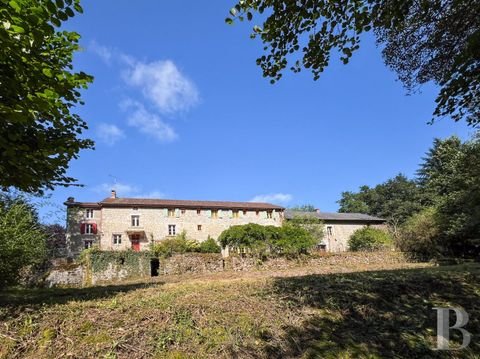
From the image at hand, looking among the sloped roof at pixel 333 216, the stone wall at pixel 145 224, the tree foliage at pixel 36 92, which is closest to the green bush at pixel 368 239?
the sloped roof at pixel 333 216

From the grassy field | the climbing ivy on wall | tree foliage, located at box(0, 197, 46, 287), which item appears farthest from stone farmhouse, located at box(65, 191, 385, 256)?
the grassy field

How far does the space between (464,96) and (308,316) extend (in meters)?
4.17

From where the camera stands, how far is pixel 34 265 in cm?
2202

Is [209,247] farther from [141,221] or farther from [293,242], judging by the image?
[293,242]

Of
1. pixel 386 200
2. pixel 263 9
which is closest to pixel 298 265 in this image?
pixel 263 9

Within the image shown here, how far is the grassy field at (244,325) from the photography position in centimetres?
427

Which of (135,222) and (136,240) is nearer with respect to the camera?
(136,240)

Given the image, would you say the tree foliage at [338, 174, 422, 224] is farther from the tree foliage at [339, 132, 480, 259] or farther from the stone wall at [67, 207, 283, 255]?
the stone wall at [67, 207, 283, 255]

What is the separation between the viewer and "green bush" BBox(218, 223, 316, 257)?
27094 millimetres

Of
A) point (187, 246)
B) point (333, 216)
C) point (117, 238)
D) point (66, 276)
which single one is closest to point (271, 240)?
point (187, 246)

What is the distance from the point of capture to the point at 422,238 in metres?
26.1

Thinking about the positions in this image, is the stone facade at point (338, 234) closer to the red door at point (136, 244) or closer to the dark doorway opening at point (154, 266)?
the red door at point (136, 244)

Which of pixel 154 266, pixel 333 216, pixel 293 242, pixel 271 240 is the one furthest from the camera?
pixel 333 216

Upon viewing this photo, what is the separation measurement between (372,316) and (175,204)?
35.9 m
